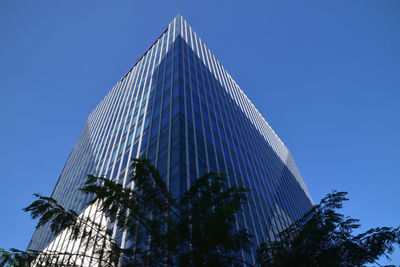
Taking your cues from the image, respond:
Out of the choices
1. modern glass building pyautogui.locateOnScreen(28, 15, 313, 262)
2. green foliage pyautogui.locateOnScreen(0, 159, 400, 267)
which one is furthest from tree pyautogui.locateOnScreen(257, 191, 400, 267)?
modern glass building pyautogui.locateOnScreen(28, 15, 313, 262)

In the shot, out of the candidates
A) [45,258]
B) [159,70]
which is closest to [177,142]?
[45,258]

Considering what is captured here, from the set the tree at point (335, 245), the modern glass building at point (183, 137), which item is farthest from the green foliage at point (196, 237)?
the modern glass building at point (183, 137)

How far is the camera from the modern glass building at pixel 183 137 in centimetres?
2148

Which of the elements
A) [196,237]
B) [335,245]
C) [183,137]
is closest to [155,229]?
[196,237]

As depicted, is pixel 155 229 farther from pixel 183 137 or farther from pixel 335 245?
pixel 183 137

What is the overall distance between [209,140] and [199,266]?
765 inches

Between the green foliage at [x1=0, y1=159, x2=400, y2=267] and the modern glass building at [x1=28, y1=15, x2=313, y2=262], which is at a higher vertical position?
the modern glass building at [x1=28, y1=15, x2=313, y2=262]

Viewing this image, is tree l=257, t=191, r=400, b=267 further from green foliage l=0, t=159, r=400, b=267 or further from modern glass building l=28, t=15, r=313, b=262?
modern glass building l=28, t=15, r=313, b=262

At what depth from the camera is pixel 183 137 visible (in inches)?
854

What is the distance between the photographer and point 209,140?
25.9m

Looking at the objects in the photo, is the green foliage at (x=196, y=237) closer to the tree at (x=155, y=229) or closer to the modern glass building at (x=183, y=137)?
the tree at (x=155, y=229)

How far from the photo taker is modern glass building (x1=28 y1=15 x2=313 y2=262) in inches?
846

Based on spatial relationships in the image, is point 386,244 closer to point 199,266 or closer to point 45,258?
point 199,266

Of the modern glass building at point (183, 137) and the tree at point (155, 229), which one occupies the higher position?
the modern glass building at point (183, 137)
